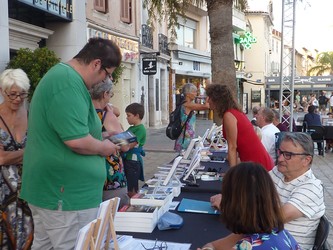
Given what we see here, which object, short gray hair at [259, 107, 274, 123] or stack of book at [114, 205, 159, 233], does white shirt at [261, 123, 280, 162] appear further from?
stack of book at [114, 205, 159, 233]

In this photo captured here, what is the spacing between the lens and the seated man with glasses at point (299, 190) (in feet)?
8.96

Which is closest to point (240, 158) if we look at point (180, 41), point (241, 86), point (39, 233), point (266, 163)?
point (266, 163)

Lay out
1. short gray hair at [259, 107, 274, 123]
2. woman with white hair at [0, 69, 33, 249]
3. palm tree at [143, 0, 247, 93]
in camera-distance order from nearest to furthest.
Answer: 1. woman with white hair at [0, 69, 33, 249]
2. short gray hair at [259, 107, 274, 123]
3. palm tree at [143, 0, 247, 93]

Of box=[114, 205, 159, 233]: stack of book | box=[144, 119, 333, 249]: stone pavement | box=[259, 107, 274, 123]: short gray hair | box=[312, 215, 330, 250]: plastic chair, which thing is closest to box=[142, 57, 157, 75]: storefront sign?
box=[144, 119, 333, 249]: stone pavement

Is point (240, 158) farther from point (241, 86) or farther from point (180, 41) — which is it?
point (241, 86)

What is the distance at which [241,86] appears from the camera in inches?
1658

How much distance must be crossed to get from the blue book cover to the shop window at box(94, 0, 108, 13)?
485 inches

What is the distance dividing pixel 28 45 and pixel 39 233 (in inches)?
321

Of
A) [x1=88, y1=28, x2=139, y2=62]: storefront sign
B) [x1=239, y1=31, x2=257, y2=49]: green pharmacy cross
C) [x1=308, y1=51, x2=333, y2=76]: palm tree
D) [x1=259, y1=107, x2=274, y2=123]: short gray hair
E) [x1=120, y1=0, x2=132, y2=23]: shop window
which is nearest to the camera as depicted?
[x1=259, y1=107, x2=274, y2=123]: short gray hair

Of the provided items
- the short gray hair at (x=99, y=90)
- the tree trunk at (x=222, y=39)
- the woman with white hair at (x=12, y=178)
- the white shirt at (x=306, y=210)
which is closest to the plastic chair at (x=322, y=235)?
the white shirt at (x=306, y=210)

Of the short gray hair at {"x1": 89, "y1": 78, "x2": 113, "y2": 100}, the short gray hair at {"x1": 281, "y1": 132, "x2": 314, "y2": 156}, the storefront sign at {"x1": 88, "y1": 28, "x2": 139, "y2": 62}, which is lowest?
the short gray hair at {"x1": 281, "y1": 132, "x2": 314, "y2": 156}

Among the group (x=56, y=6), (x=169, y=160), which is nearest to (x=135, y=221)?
(x=56, y=6)

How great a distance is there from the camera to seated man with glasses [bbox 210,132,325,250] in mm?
2732

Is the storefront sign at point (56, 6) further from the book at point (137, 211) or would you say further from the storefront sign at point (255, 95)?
the storefront sign at point (255, 95)
